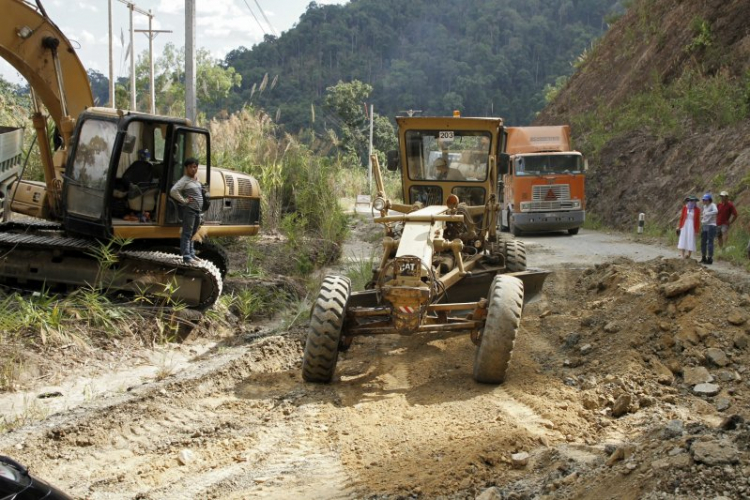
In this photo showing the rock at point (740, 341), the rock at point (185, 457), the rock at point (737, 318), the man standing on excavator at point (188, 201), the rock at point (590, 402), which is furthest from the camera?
the man standing on excavator at point (188, 201)

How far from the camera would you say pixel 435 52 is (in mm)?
94938

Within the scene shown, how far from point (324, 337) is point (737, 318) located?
4070 mm

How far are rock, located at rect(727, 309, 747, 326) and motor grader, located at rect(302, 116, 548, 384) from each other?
2099mm

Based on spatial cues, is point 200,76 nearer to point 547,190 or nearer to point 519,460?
point 547,190

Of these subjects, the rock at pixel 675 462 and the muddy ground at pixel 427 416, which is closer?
the rock at pixel 675 462

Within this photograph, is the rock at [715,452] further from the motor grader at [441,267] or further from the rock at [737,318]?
the rock at [737,318]

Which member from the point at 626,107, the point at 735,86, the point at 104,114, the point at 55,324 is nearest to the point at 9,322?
the point at 55,324

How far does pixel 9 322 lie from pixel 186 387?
2.04 metres

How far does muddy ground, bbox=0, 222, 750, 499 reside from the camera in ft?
16.0

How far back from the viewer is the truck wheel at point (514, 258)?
10.5 meters

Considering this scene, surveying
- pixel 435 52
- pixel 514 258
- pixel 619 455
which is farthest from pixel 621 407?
pixel 435 52

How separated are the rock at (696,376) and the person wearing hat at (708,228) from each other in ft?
26.2

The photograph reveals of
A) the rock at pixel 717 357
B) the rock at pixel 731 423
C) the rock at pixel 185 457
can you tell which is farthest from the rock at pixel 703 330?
the rock at pixel 185 457

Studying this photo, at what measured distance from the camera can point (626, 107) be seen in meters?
30.0
